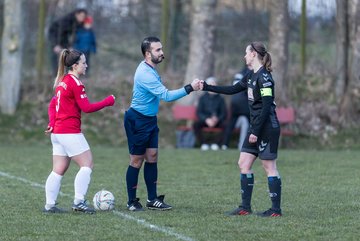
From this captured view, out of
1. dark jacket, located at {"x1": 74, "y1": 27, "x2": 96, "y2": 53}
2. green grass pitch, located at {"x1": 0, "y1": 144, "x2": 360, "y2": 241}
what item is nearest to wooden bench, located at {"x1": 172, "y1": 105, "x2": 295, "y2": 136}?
dark jacket, located at {"x1": 74, "y1": 27, "x2": 96, "y2": 53}

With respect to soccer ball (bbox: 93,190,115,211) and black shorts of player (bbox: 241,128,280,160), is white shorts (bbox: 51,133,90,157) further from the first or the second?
black shorts of player (bbox: 241,128,280,160)

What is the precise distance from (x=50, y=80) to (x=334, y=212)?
49.4 ft

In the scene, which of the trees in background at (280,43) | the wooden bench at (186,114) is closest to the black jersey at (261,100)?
the wooden bench at (186,114)

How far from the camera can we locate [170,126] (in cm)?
2272

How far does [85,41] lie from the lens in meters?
23.6

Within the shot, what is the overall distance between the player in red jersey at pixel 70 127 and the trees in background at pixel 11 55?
1297 cm

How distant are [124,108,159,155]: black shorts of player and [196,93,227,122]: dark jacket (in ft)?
33.7

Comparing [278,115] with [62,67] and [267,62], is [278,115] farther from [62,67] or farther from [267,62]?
[62,67]

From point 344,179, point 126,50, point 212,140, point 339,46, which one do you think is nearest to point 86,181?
point 344,179

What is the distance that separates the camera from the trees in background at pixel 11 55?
74.8 ft

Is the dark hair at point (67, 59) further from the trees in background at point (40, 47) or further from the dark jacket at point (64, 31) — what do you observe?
the trees in background at point (40, 47)

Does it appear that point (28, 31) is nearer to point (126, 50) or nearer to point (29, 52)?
point (29, 52)

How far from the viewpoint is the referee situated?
1050 centimetres

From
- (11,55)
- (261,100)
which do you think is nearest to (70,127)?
(261,100)
